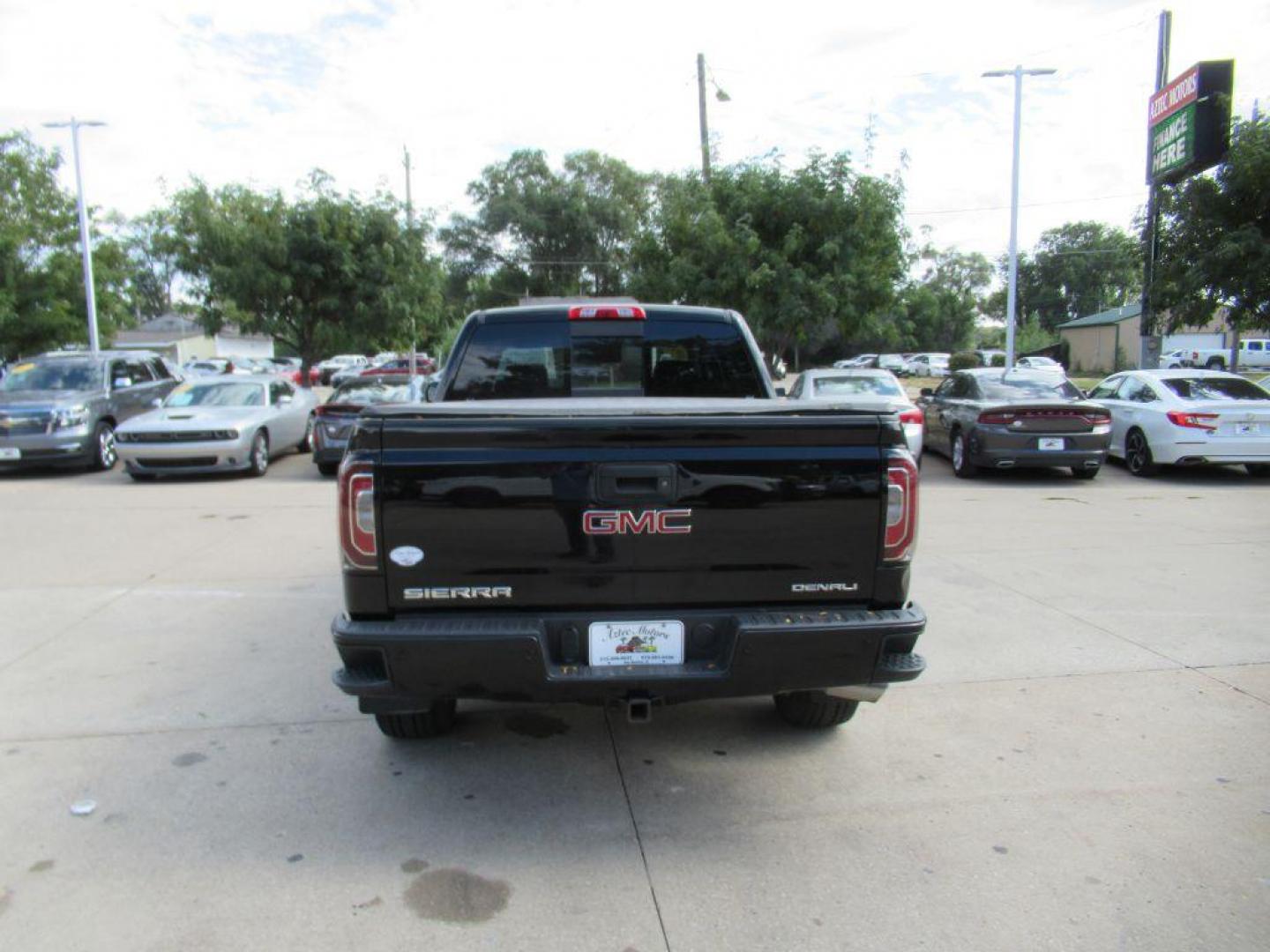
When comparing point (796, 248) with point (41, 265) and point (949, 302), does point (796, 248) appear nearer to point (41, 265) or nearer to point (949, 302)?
point (41, 265)

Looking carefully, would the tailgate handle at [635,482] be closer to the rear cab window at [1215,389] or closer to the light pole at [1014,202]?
the rear cab window at [1215,389]

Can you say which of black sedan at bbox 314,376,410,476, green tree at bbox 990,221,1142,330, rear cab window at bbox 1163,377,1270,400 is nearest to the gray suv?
black sedan at bbox 314,376,410,476

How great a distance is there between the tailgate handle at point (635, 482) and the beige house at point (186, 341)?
63573 mm

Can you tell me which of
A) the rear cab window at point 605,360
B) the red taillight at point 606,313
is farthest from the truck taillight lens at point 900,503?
the red taillight at point 606,313

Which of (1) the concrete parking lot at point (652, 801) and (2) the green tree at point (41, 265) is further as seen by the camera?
(2) the green tree at point (41, 265)

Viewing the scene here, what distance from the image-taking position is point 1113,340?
2325 inches

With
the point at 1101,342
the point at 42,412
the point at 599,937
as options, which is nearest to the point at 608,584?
the point at 599,937

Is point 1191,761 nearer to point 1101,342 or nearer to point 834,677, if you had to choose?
point 834,677

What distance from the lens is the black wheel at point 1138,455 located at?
40.2 ft

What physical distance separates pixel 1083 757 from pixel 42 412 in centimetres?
1396

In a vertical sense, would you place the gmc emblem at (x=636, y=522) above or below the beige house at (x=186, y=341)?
below

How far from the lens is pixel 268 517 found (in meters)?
9.92

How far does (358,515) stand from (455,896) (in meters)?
1.27

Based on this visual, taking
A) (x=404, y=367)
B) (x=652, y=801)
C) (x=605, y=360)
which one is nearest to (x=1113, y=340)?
(x=404, y=367)
